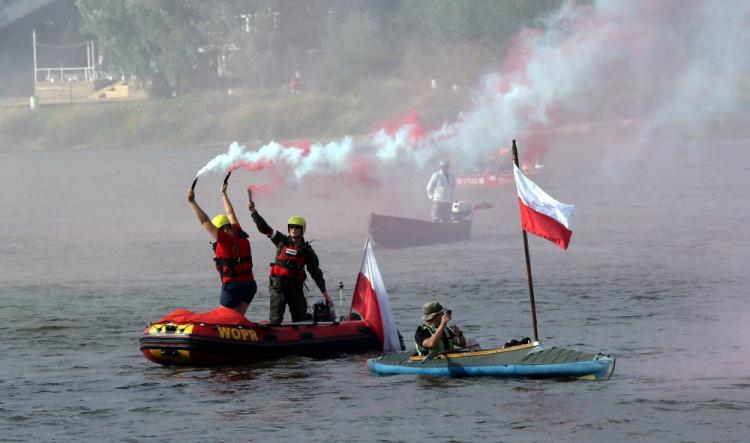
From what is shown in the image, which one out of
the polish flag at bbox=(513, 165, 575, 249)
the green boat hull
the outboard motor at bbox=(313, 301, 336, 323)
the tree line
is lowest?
the green boat hull

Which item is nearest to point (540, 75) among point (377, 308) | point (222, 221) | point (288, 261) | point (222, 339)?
point (377, 308)

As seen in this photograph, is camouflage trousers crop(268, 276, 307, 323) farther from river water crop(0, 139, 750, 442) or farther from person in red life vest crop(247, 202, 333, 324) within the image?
river water crop(0, 139, 750, 442)

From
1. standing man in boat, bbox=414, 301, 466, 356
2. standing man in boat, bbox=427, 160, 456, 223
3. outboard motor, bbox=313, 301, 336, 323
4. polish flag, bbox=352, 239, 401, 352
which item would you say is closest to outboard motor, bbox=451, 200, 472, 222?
standing man in boat, bbox=427, 160, 456, 223

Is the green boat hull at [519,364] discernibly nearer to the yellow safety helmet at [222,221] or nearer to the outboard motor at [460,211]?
the yellow safety helmet at [222,221]

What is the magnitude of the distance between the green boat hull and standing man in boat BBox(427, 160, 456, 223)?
18542mm

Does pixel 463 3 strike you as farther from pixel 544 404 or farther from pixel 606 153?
pixel 544 404

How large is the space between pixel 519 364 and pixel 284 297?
4.56 m

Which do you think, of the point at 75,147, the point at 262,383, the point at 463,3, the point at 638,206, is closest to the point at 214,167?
the point at 262,383

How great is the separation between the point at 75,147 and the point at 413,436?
306 ft

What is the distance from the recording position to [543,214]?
1989 cm

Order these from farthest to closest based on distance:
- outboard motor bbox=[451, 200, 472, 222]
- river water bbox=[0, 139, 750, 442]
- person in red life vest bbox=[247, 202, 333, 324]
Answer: outboard motor bbox=[451, 200, 472, 222], person in red life vest bbox=[247, 202, 333, 324], river water bbox=[0, 139, 750, 442]

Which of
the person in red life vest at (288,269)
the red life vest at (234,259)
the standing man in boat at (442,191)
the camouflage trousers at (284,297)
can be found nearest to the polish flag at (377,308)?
the person in red life vest at (288,269)

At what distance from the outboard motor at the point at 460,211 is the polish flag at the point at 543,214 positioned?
70.7 feet

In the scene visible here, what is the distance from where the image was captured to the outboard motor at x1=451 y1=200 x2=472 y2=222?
41.8 m
